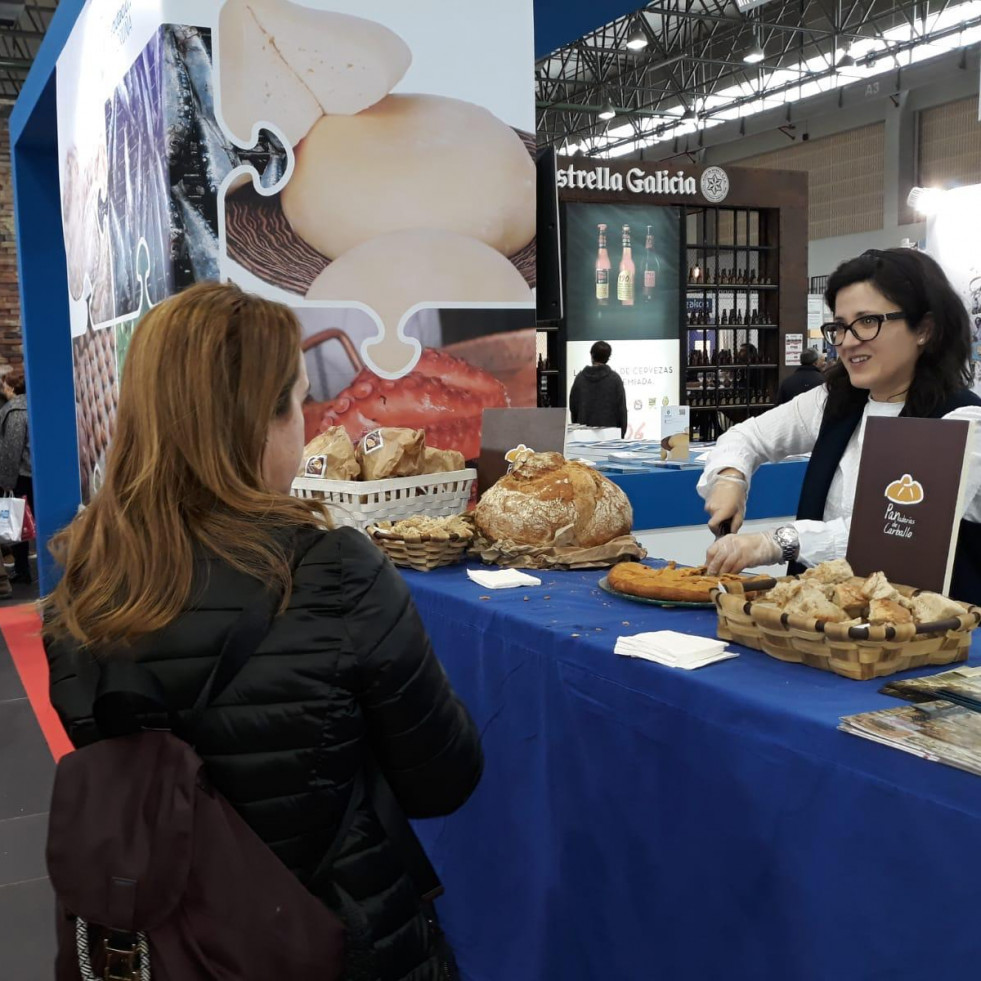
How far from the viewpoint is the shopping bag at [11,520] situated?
7.06 meters

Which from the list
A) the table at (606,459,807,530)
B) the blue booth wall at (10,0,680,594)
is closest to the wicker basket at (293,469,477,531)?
the table at (606,459,807,530)

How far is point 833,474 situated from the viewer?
91.3 inches

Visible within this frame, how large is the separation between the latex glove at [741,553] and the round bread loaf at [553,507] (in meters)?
0.44

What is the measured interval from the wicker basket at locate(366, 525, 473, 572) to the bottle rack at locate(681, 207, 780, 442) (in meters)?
9.53

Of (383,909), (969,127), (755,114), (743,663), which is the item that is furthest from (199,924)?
(755,114)

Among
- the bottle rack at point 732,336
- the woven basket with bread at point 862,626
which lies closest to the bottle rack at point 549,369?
the bottle rack at point 732,336

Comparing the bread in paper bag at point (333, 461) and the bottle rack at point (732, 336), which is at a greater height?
the bottle rack at point (732, 336)

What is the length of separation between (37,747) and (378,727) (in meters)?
3.66

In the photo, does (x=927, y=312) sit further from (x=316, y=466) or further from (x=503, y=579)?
(x=316, y=466)

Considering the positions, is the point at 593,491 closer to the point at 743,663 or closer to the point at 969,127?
the point at 743,663

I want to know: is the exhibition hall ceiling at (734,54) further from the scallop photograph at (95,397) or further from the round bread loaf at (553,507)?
the round bread loaf at (553,507)

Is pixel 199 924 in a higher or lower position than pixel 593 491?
lower

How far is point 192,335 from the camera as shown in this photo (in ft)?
3.84

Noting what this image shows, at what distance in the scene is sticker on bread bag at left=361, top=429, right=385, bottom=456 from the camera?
9.27ft
